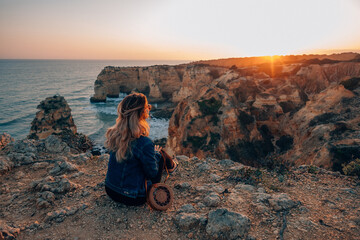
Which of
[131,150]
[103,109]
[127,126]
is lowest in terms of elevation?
[103,109]

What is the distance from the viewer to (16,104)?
43.2m

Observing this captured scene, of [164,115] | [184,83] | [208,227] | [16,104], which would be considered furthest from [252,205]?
[16,104]

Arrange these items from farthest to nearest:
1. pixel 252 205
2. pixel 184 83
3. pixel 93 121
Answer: pixel 184 83 < pixel 93 121 < pixel 252 205

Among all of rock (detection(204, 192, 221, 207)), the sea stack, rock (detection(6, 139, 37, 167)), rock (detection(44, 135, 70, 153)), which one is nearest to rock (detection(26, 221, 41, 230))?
rock (detection(204, 192, 221, 207))

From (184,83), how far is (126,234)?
42.8m

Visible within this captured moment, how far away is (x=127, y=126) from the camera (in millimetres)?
3254

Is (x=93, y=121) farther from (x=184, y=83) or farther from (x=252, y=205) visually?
(x=252, y=205)

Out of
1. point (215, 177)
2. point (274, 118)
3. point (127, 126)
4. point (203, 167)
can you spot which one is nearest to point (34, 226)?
point (127, 126)

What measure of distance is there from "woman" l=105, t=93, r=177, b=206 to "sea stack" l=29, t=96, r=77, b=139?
2164 centimetres

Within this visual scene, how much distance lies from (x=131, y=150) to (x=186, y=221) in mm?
1664

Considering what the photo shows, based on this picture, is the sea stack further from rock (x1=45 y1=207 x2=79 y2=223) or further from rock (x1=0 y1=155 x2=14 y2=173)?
rock (x1=45 y1=207 x2=79 y2=223)

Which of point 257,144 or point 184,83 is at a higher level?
point 184,83

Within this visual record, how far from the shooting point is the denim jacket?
3328mm

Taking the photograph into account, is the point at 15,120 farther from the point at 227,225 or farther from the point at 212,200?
the point at 227,225
